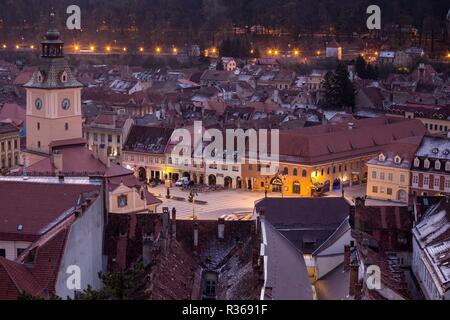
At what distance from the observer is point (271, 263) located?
21594 mm

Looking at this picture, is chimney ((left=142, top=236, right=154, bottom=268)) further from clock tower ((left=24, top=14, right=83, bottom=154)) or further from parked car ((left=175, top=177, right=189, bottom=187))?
parked car ((left=175, top=177, right=189, bottom=187))

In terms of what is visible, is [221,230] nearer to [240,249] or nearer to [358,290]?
[240,249]

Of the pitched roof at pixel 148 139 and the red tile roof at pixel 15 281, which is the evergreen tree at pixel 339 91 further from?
the red tile roof at pixel 15 281

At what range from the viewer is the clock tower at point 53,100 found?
4162 cm

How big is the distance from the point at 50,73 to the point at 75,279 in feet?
73.5

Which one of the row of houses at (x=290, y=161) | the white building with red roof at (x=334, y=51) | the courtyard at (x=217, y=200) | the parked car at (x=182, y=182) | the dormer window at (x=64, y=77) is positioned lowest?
the courtyard at (x=217, y=200)

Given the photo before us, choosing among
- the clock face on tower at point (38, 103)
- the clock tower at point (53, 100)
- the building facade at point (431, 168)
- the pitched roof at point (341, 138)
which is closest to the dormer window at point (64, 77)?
the clock tower at point (53, 100)

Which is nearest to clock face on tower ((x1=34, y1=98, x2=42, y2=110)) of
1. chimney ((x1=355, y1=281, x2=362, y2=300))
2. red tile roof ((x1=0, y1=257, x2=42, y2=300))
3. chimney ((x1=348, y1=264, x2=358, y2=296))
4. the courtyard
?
the courtyard

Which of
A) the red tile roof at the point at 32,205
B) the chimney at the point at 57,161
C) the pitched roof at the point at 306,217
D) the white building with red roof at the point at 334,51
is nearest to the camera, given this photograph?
the red tile roof at the point at 32,205

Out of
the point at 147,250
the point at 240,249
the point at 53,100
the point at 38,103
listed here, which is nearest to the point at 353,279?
the point at 240,249

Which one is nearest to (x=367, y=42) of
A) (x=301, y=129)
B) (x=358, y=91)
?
(x=358, y=91)

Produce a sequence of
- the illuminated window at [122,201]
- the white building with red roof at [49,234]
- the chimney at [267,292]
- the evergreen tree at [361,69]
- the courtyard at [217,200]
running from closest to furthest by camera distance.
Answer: the chimney at [267,292], the white building with red roof at [49,234], the illuminated window at [122,201], the courtyard at [217,200], the evergreen tree at [361,69]

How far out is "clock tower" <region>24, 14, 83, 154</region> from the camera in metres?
41.6

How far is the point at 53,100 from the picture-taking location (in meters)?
41.7
